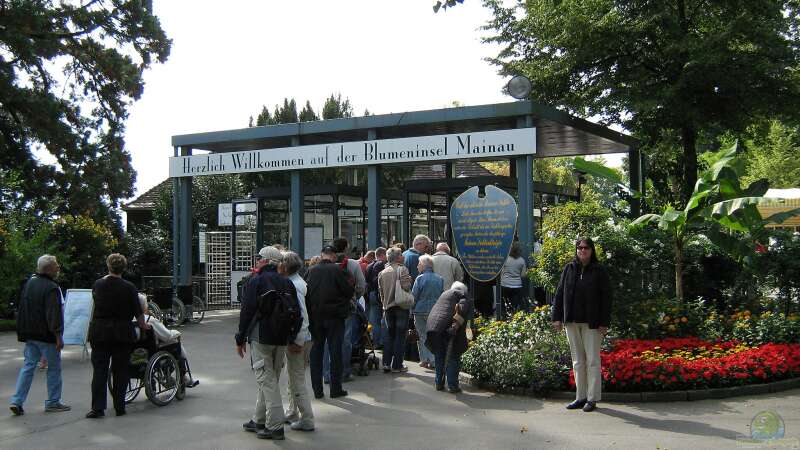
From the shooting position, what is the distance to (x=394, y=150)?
1556 cm

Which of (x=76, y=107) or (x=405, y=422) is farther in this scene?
(x=76, y=107)

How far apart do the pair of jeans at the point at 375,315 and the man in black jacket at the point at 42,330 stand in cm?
461

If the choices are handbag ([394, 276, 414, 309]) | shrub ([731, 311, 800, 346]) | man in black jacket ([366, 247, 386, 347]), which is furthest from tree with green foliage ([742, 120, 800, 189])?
handbag ([394, 276, 414, 309])

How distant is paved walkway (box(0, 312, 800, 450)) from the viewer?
6.96 meters

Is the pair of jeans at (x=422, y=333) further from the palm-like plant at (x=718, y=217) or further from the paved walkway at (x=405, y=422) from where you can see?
the palm-like plant at (x=718, y=217)

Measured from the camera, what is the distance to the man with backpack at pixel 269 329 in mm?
7098

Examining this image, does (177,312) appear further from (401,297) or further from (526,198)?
(401,297)

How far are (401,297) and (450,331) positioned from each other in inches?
53.6

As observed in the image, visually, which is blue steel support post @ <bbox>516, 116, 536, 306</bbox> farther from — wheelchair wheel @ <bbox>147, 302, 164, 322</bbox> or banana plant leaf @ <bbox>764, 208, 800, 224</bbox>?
wheelchair wheel @ <bbox>147, 302, 164, 322</bbox>

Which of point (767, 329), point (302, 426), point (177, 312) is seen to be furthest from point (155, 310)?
point (767, 329)

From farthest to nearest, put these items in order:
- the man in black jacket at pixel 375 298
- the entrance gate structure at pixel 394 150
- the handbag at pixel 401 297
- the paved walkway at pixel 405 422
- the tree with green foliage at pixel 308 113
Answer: the tree with green foliage at pixel 308 113
the entrance gate structure at pixel 394 150
the man in black jacket at pixel 375 298
the handbag at pixel 401 297
the paved walkway at pixel 405 422

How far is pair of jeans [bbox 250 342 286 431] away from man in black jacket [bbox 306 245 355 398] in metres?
1.65

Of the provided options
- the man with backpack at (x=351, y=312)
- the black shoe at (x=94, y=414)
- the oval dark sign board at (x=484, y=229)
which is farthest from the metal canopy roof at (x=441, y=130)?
the black shoe at (x=94, y=414)

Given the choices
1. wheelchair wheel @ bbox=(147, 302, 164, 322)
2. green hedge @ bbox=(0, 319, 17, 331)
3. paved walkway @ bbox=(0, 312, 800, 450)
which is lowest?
paved walkway @ bbox=(0, 312, 800, 450)
